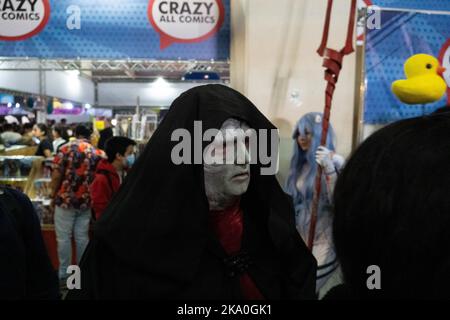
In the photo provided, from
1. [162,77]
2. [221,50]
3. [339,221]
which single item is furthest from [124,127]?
[162,77]

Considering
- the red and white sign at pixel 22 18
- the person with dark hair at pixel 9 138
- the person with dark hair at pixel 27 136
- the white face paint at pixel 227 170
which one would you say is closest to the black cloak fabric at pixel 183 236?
the white face paint at pixel 227 170

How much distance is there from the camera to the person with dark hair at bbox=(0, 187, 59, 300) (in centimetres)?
144

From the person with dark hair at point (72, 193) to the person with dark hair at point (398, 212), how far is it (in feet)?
11.3

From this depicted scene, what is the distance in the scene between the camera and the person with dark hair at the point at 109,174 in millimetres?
3367

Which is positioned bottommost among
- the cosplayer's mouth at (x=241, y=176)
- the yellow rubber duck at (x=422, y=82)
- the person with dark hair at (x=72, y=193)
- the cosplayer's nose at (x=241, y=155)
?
the person with dark hair at (x=72, y=193)

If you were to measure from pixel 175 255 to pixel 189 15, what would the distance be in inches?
81.9

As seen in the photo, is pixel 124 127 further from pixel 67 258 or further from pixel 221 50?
pixel 221 50

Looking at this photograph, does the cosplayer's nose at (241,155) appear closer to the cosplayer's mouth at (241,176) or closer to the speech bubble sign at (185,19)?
the cosplayer's mouth at (241,176)

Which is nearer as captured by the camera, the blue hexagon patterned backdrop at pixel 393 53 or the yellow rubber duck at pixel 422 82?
the yellow rubber duck at pixel 422 82

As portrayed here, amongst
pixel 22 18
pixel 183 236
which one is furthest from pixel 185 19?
pixel 183 236

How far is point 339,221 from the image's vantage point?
1.78 ft

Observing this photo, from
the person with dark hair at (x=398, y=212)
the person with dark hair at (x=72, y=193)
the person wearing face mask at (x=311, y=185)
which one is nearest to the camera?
the person with dark hair at (x=398, y=212)

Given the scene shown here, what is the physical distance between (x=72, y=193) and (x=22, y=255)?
2.24 meters

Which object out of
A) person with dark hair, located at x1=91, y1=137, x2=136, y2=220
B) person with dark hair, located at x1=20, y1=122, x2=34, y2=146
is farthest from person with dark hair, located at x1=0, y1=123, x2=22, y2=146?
person with dark hair, located at x1=91, y1=137, x2=136, y2=220
